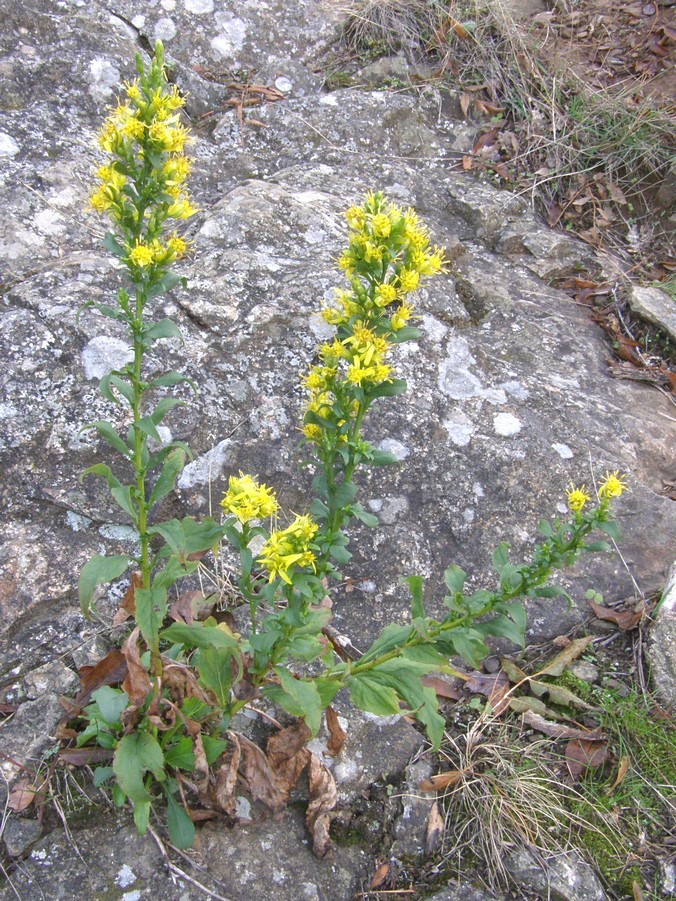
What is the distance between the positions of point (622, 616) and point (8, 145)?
3.64m

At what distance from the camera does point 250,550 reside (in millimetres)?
2025

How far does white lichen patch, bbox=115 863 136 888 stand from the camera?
6.68ft

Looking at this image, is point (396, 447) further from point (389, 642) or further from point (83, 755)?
point (83, 755)

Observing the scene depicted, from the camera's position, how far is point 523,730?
255 centimetres

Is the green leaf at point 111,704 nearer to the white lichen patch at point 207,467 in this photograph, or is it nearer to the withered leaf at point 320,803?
the withered leaf at point 320,803

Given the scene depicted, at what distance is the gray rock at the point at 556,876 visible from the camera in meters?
2.15

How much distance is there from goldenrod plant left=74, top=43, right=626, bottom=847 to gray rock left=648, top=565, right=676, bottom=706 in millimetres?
915

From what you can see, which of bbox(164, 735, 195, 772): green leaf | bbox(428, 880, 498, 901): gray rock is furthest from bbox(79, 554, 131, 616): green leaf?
bbox(428, 880, 498, 901): gray rock

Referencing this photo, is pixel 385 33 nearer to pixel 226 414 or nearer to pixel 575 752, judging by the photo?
pixel 226 414

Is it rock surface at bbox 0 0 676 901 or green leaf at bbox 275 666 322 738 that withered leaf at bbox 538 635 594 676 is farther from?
green leaf at bbox 275 666 322 738

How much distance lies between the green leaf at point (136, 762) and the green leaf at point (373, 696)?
1.91ft

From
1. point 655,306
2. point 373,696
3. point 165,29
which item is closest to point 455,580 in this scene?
point 373,696

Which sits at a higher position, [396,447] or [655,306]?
[655,306]

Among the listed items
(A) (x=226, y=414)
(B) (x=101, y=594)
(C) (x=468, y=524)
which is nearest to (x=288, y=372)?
(A) (x=226, y=414)
